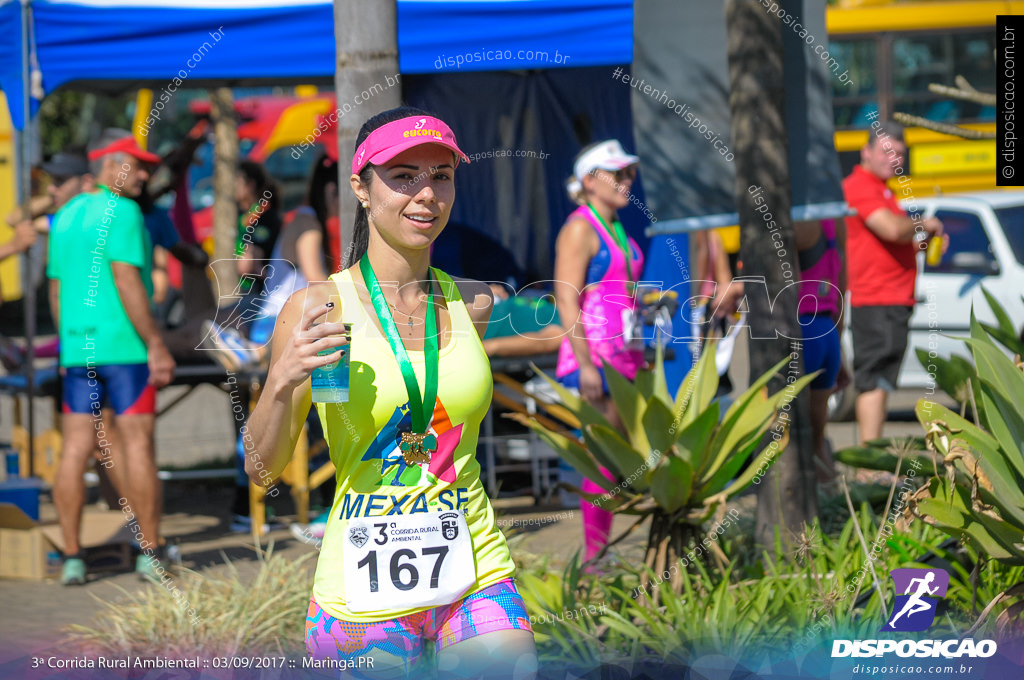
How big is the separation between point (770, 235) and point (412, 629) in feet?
8.09

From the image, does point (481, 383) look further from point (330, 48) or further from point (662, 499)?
point (330, 48)

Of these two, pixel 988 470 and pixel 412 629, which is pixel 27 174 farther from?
pixel 988 470

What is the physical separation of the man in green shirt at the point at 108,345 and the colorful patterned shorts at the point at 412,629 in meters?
3.17

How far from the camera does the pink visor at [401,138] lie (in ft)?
8.09

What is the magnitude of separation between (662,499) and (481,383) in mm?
1414

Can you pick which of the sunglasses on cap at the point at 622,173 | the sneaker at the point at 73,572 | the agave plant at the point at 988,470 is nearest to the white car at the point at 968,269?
the sunglasses on cap at the point at 622,173

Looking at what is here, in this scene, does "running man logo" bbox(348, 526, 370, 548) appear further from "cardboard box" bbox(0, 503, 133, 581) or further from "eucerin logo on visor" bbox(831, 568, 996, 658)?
"cardboard box" bbox(0, 503, 133, 581)

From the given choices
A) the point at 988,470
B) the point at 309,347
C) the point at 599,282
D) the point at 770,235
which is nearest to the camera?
the point at 309,347

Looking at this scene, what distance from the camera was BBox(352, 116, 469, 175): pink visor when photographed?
2467mm

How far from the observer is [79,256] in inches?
212

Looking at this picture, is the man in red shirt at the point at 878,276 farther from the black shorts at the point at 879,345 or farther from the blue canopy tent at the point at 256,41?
the blue canopy tent at the point at 256,41

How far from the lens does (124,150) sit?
218 inches

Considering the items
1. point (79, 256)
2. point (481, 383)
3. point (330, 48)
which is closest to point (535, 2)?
point (330, 48)

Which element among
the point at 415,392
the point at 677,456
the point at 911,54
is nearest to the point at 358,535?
the point at 415,392
